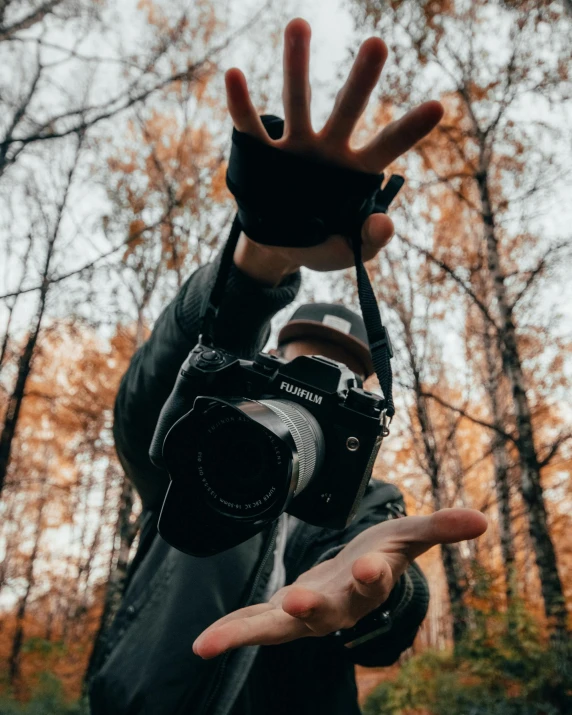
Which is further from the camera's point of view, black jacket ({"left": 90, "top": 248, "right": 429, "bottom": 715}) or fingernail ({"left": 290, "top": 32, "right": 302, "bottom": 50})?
black jacket ({"left": 90, "top": 248, "right": 429, "bottom": 715})

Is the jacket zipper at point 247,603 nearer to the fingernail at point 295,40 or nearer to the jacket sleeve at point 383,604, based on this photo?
the jacket sleeve at point 383,604

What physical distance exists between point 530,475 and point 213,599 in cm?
381

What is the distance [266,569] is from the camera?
1207 mm

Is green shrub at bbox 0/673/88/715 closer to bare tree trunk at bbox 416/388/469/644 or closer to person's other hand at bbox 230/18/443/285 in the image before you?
bare tree trunk at bbox 416/388/469/644

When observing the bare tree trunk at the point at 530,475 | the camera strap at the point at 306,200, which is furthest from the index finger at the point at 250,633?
the bare tree trunk at the point at 530,475

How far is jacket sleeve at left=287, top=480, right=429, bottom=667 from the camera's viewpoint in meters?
1.18

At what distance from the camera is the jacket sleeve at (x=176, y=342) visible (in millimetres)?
1223

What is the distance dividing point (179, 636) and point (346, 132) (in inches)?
45.7

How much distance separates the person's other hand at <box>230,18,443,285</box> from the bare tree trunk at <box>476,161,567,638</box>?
3914mm

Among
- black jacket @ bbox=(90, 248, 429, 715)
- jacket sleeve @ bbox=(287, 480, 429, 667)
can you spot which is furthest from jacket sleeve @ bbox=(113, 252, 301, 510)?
jacket sleeve @ bbox=(287, 480, 429, 667)

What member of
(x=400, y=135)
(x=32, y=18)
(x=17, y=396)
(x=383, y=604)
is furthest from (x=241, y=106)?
(x=17, y=396)

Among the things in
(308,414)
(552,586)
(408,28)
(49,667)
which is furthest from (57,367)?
(308,414)

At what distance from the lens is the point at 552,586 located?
3.81m

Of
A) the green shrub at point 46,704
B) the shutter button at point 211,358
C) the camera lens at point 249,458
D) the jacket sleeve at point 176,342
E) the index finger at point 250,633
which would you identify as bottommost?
the green shrub at point 46,704
